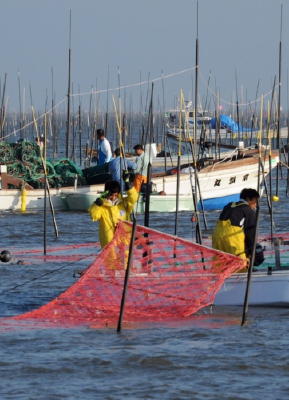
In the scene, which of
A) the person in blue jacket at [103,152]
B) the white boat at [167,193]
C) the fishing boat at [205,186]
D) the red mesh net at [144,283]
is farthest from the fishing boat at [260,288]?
the person in blue jacket at [103,152]

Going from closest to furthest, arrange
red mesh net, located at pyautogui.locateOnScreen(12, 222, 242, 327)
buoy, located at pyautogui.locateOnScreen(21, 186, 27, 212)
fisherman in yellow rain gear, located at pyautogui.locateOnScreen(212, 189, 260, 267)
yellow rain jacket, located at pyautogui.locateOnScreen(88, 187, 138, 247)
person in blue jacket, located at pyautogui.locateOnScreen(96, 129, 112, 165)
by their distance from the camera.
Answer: red mesh net, located at pyautogui.locateOnScreen(12, 222, 242, 327)
fisherman in yellow rain gear, located at pyautogui.locateOnScreen(212, 189, 260, 267)
yellow rain jacket, located at pyautogui.locateOnScreen(88, 187, 138, 247)
person in blue jacket, located at pyautogui.locateOnScreen(96, 129, 112, 165)
buoy, located at pyautogui.locateOnScreen(21, 186, 27, 212)

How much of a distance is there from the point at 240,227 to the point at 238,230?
0.04 meters

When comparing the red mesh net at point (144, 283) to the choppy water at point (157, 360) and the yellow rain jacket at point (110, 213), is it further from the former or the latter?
the yellow rain jacket at point (110, 213)

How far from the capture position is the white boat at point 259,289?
1341 cm

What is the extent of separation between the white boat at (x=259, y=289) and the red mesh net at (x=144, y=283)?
0.42m

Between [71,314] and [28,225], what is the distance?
40.6 ft

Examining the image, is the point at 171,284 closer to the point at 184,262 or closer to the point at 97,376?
the point at 184,262

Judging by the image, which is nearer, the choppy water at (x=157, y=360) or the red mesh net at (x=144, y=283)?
the choppy water at (x=157, y=360)

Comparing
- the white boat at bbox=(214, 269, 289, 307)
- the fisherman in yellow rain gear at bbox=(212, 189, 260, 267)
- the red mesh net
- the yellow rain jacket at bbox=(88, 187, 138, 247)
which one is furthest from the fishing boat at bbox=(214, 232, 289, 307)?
the yellow rain jacket at bbox=(88, 187, 138, 247)

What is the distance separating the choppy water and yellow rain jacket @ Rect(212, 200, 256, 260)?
72cm

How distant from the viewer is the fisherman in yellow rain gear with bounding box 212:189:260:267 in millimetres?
13383

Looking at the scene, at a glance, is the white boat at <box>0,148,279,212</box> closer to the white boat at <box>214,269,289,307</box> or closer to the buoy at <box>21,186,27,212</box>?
the buoy at <box>21,186,27,212</box>

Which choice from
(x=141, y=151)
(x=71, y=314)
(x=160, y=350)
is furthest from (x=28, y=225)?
(x=160, y=350)

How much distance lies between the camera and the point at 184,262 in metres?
13.3
